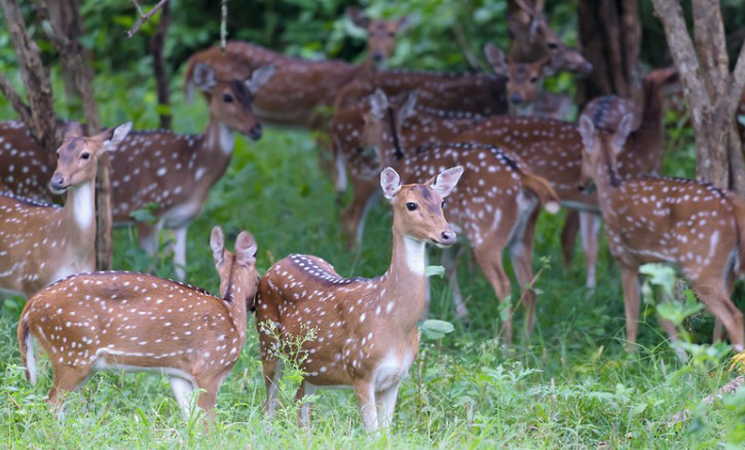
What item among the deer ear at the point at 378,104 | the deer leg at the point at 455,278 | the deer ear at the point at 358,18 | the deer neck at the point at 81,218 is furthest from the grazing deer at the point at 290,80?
the deer neck at the point at 81,218

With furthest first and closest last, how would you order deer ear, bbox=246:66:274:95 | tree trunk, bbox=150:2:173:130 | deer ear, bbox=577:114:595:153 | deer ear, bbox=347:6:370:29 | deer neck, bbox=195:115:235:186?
deer ear, bbox=347:6:370:29 < tree trunk, bbox=150:2:173:130 < deer ear, bbox=246:66:274:95 < deer neck, bbox=195:115:235:186 < deer ear, bbox=577:114:595:153

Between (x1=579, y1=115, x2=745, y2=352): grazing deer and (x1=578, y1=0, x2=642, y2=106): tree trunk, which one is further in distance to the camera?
(x1=578, y1=0, x2=642, y2=106): tree trunk

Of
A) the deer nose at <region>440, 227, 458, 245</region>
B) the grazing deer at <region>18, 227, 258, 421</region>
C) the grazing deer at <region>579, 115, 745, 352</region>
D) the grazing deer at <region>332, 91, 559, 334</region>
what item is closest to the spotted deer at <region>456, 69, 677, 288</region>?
the grazing deer at <region>579, 115, 745, 352</region>

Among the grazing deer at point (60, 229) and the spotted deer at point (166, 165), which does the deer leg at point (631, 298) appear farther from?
the grazing deer at point (60, 229)

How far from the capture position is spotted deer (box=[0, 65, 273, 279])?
7.77 meters

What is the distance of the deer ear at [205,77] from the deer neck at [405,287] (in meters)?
3.81

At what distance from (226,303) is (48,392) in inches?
35.7

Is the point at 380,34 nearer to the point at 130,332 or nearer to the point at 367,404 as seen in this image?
the point at 130,332

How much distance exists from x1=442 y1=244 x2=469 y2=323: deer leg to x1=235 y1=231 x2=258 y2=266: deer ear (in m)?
1.69

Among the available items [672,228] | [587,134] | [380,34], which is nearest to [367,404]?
[672,228]

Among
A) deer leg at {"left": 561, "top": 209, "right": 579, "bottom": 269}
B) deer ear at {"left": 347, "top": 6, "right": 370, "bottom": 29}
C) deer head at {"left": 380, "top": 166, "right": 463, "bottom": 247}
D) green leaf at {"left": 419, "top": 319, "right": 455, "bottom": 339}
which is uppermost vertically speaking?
deer ear at {"left": 347, "top": 6, "right": 370, "bottom": 29}

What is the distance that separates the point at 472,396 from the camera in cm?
548

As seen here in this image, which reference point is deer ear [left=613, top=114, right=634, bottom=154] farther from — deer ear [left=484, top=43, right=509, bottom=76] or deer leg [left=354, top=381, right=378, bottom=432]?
deer leg [left=354, top=381, right=378, bottom=432]

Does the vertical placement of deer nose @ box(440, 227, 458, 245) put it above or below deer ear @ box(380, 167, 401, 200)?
below
